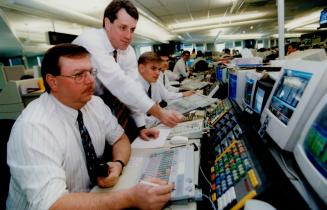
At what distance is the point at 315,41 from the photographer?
714cm

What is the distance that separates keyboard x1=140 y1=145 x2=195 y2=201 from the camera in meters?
0.84

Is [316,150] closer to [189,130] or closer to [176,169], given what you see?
[176,169]

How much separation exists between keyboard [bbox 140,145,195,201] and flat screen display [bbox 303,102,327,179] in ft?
1.28

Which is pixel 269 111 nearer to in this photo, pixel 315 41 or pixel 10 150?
pixel 10 150

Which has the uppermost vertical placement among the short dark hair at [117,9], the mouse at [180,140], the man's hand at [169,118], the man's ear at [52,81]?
the short dark hair at [117,9]

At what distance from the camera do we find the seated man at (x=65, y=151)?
33.3 inches

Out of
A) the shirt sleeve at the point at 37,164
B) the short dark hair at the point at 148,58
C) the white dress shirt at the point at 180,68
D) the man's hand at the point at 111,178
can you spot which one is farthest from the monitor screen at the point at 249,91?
the white dress shirt at the point at 180,68

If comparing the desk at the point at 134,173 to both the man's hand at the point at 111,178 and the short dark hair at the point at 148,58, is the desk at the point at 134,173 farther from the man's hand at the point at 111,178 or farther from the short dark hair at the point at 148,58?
the short dark hair at the point at 148,58

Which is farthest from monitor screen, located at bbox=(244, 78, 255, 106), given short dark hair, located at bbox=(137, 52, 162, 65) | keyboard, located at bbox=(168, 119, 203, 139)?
short dark hair, located at bbox=(137, 52, 162, 65)

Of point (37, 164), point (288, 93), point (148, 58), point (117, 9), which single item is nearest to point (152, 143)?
point (37, 164)

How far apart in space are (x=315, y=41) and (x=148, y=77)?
6.65 meters

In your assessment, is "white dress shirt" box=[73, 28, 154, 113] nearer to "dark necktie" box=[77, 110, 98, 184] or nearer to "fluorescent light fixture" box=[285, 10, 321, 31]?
"dark necktie" box=[77, 110, 98, 184]

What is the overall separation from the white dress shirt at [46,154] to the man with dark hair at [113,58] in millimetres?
352

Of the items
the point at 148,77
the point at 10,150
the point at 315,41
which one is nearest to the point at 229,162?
the point at 10,150
